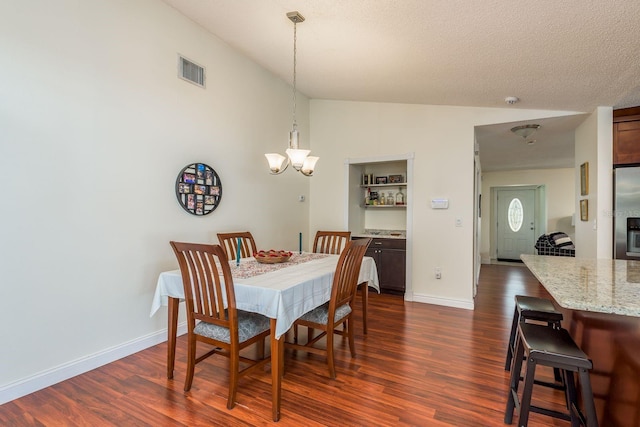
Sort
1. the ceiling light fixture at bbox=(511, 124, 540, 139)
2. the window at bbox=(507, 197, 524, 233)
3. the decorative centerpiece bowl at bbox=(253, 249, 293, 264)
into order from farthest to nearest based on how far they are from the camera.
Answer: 1. the window at bbox=(507, 197, 524, 233)
2. the ceiling light fixture at bbox=(511, 124, 540, 139)
3. the decorative centerpiece bowl at bbox=(253, 249, 293, 264)

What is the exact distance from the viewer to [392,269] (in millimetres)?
4625

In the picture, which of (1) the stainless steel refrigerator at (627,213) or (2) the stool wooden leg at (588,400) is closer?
(2) the stool wooden leg at (588,400)

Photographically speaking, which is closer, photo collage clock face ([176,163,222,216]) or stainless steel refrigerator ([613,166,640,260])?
photo collage clock face ([176,163,222,216])

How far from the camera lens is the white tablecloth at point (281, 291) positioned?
1.89 meters

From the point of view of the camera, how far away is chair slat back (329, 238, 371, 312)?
7.52ft

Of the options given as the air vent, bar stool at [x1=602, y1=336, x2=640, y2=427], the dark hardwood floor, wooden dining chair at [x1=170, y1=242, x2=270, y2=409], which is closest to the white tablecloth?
wooden dining chair at [x1=170, y1=242, x2=270, y2=409]

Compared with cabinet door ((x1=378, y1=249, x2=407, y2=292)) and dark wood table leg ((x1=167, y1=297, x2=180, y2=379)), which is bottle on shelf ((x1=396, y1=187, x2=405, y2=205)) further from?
dark wood table leg ((x1=167, y1=297, x2=180, y2=379))

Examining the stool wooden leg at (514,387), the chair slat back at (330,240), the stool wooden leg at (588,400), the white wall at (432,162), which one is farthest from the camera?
the white wall at (432,162)

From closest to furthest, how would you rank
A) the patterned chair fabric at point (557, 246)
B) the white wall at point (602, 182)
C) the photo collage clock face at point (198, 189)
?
the photo collage clock face at point (198, 189)
the white wall at point (602, 182)
the patterned chair fabric at point (557, 246)

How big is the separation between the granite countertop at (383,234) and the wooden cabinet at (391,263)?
3.0 inches

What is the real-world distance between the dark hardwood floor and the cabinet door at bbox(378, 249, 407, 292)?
149 cm

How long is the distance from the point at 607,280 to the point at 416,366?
1.39 meters

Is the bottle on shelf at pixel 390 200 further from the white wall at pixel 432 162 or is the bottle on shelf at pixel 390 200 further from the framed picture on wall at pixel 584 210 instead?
the framed picture on wall at pixel 584 210

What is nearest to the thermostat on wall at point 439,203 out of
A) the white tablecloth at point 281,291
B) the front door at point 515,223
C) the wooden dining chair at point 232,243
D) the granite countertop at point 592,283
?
the granite countertop at point 592,283
